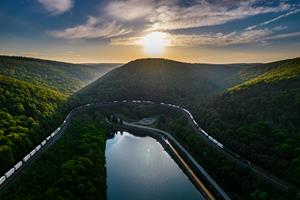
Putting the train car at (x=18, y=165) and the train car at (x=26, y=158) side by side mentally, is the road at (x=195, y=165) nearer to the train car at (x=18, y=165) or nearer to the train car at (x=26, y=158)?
the train car at (x=26, y=158)

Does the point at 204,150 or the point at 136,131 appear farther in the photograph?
the point at 136,131

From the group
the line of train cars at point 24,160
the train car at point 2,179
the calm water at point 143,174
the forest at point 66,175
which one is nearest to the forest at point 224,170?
the calm water at point 143,174

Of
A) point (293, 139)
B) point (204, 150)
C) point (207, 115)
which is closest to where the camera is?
point (293, 139)

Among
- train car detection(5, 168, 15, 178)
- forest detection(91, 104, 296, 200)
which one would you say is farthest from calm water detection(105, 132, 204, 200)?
train car detection(5, 168, 15, 178)

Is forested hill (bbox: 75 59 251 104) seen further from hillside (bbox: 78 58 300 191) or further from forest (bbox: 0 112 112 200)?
forest (bbox: 0 112 112 200)

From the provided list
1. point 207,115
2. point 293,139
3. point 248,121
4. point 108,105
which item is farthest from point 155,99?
point 293,139

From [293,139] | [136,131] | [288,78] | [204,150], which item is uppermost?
[288,78]

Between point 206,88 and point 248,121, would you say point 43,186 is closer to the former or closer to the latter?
point 248,121
